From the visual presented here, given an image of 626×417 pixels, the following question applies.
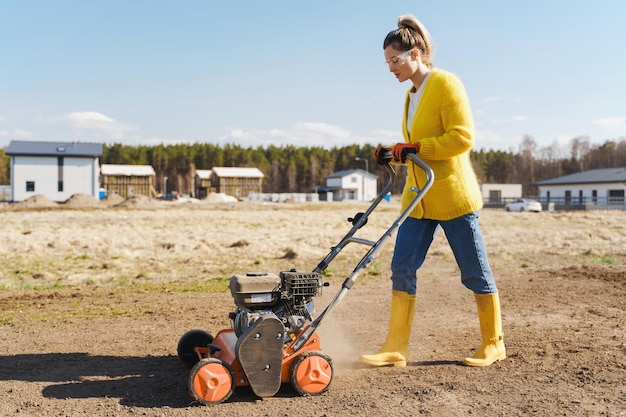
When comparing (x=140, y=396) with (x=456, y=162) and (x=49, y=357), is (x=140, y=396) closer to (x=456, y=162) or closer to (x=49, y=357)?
(x=49, y=357)

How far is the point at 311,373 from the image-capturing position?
13.0 feet

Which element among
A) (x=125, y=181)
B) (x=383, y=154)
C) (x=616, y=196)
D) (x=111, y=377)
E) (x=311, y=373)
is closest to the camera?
(x=311, y=373)

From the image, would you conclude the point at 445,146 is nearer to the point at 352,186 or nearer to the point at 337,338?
the point at 337,338

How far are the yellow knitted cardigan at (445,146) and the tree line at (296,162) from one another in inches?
4552

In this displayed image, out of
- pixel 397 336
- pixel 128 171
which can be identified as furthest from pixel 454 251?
pixel 128 171

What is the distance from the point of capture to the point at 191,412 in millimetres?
3605

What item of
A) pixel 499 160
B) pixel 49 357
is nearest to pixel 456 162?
pixel 49 357

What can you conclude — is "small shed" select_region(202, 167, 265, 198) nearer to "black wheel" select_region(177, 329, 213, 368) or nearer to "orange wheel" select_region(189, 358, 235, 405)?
"black wheel" select_region(177, 329, 213, 368)

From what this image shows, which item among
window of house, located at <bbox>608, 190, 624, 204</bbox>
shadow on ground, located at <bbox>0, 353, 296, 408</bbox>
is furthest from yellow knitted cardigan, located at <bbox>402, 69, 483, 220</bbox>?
window of house, located at <bbox>608, 190, 624, 204</bbox>

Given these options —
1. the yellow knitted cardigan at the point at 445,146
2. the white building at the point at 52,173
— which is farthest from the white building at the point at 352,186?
the yellow knitted cardigan at the point at 445,146

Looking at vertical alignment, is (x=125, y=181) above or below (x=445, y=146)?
above

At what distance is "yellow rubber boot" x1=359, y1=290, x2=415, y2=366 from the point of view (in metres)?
4.71

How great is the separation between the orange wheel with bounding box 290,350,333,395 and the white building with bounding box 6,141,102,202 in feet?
189

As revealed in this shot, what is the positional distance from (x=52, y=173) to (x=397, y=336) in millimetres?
58623
